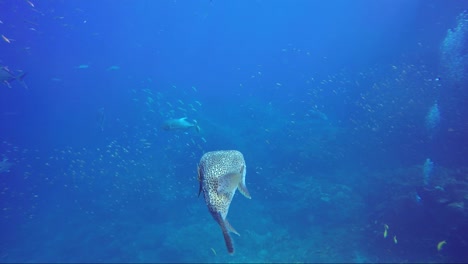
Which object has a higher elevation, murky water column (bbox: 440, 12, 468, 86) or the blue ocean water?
murky water column (bbox: 440, 12, 468, 86)

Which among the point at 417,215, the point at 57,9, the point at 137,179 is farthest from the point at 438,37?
the point at 57,9

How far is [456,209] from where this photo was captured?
8.58 metres

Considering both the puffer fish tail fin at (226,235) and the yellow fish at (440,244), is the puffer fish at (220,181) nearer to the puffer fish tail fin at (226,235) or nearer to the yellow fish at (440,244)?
the puffer fish tail fin at (226,235)

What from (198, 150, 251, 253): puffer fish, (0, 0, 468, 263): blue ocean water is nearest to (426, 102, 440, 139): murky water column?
(0, 0, 468, 263): blue ocean water

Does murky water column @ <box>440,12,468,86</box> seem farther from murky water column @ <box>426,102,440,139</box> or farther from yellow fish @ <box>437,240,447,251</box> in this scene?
yellow fish @ <box>437,240,447,251</box>

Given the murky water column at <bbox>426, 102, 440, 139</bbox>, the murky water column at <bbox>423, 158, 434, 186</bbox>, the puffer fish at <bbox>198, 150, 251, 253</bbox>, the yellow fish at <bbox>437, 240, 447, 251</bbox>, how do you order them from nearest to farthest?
1. the puffer fish at <bbox>198, 150, 251, 253</bbox>
2. the yellow fish at <bbox>437, 240, 447, 251</bbox>
3. the murky water column at <bbox>423, 158, 434, 186</bbox>
4. the murky water column at <bbox>426, 102, 440, 139</bbox>

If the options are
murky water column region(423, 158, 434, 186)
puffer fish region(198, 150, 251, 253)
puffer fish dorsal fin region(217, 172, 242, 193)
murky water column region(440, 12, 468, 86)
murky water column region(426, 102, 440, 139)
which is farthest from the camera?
murky water column region(440, 12, 468, 86)

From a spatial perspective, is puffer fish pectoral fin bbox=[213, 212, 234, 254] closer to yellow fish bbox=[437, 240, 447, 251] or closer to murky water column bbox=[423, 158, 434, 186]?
yellow fish bbox=[437, 240, 447, 251]

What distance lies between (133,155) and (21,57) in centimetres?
7320

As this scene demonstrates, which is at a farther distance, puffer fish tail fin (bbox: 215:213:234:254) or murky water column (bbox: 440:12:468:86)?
murky water column (bbox: 440:12:468:86)

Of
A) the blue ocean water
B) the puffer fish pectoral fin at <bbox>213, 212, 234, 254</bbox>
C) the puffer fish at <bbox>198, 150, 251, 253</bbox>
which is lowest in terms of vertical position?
the blue ocean water

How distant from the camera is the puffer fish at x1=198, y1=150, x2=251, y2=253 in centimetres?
223

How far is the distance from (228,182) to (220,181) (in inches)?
3.4

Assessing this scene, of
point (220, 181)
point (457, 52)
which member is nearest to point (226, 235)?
point (220, 181)
